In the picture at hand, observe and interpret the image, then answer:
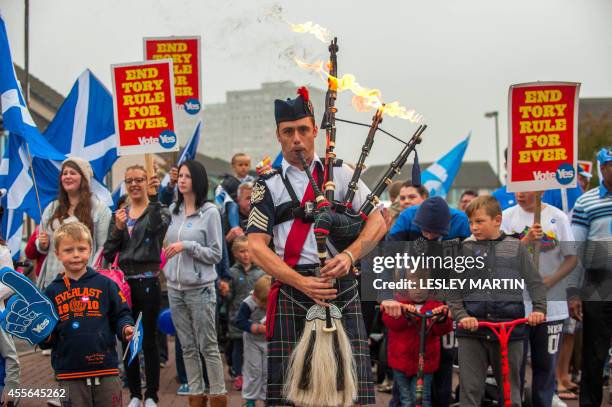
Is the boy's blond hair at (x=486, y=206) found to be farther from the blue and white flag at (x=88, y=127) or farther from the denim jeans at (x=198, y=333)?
the blue and white flag at (x=88, y=127)

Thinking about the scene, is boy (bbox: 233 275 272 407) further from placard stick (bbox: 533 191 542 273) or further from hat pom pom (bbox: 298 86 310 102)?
hat pom pom (bbox: 298 86 310 102)

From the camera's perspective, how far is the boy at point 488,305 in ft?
21.7

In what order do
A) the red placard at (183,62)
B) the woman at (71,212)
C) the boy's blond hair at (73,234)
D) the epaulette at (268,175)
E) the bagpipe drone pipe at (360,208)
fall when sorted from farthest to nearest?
the red placard at (183,62) < the woman at (71,212) < the boy's blond hair at (73,234) < the epaulette at (268,175) < the bagpipe drone pipe at (360,208)

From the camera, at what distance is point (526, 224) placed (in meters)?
7.62

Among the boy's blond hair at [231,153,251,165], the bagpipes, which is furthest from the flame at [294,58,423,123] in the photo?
the boy's blond hair at [231,153,251,165]

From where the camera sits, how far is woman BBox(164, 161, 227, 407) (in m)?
7.65

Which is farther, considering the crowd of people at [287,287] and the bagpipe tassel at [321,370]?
the crowd of people at [287,287]

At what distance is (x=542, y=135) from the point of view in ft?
24.8

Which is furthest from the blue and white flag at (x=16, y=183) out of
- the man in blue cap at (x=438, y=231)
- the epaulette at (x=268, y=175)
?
the epaulette at (x=268, y=175)

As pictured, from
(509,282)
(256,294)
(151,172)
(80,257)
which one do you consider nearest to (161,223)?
(151,172)

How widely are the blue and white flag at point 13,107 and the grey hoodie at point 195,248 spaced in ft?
4.90

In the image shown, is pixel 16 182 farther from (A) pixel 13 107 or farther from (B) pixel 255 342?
(B) pixel 255 342

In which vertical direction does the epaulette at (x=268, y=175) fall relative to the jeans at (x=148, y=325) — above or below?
above

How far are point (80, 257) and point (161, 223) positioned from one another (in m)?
1.79
